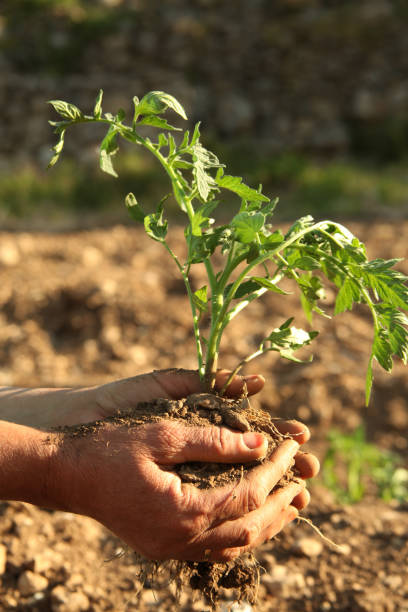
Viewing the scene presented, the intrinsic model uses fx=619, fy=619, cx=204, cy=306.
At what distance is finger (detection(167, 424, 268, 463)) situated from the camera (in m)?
1.42

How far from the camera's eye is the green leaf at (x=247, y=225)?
4.38 feet

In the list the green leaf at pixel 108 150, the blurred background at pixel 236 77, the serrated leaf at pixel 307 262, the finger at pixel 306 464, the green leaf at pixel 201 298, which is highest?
the blurred background at pixel 236 77

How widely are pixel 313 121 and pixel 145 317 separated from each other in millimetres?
5074

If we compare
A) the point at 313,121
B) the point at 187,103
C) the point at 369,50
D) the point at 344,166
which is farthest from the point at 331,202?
the point at 369,50

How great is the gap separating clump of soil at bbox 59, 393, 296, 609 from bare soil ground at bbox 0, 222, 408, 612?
0.13m

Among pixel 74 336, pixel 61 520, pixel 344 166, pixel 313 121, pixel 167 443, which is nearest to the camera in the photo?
pixel 167 443

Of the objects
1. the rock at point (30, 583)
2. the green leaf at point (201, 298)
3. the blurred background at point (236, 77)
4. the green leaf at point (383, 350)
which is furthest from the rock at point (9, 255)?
the green leaf at point (383, 350)

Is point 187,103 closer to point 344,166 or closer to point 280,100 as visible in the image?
point 280,100

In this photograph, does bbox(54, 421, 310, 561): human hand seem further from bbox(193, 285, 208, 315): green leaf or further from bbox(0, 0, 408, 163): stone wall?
bbox(0, 0, 408, 163): stone wall

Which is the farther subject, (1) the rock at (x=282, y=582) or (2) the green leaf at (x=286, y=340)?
(1) the rock at (x=282, y=582)

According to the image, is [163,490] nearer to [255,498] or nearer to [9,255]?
[255,498]

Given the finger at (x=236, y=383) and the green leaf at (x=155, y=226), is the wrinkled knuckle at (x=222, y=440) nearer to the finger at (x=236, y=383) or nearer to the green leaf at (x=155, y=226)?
the finger at (x=236, y=383)

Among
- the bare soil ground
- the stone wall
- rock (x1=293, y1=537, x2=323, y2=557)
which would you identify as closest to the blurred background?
the stone wall

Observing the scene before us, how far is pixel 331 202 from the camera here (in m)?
5.77
